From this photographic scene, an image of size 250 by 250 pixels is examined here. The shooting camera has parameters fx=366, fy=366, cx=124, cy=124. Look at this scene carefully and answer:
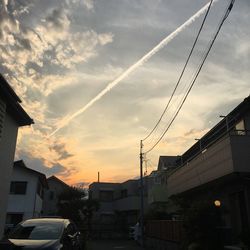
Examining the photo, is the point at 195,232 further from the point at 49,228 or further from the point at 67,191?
the point at 67,191

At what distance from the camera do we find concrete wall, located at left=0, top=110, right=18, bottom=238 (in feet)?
46.3

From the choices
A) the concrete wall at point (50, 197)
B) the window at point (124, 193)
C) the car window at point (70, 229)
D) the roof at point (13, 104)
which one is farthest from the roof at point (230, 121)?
the concrete wall at point (50, 197)

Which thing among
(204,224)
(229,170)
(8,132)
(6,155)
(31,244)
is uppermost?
(8,132)

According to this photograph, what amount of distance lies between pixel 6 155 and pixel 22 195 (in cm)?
2136

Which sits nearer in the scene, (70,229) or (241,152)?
(70,229)

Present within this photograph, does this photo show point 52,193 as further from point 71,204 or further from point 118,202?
point 71,204

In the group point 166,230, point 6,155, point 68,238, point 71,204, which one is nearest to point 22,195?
point 71,204

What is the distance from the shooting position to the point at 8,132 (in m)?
14.6

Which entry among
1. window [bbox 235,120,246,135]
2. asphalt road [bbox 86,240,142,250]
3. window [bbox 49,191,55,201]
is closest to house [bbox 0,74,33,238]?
window [bbox 235,120,246,135]

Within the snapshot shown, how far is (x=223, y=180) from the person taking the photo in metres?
15.3

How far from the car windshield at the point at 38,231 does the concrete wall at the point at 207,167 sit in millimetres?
7252

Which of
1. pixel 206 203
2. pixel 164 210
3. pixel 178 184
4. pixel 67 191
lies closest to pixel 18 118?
pixel 206 203

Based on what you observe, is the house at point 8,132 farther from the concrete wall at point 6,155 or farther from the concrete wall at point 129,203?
the concrete wall at point 129,203

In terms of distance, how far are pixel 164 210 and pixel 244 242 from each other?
14.8m
